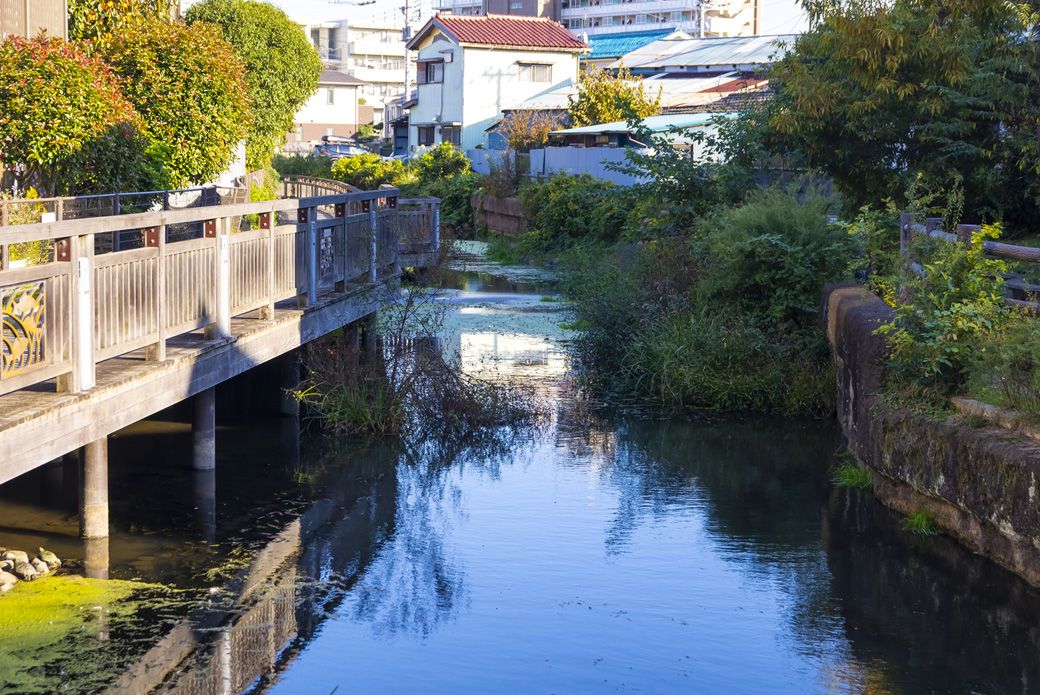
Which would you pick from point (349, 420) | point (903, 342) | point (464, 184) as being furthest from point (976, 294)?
point (464, 184)

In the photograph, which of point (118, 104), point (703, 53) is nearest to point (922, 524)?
point (118, 104)

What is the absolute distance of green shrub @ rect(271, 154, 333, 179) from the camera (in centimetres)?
5572

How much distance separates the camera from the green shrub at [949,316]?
36.6 ft

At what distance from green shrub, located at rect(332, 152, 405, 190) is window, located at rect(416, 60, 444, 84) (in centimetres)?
1088

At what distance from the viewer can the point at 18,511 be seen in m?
10.9

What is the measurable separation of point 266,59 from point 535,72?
28.2 metres

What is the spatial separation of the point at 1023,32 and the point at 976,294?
933 cm

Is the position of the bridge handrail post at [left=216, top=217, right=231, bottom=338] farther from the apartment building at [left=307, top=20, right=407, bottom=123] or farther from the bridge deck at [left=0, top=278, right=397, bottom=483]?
the apartment building at [left=307, top=20, right=407, bottom=123]

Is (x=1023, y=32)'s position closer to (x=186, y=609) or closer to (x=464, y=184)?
(x=186, y=609)

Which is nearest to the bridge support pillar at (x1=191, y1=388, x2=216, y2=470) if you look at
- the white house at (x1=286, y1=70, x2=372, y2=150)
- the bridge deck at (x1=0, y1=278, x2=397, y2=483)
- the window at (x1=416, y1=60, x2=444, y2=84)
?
the bridge deck at (x1=0, y1=278, x2=397, y2=483)

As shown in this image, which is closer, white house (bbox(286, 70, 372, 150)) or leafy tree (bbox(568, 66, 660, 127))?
leafy tree (bbox(568, 66, 660, 127))

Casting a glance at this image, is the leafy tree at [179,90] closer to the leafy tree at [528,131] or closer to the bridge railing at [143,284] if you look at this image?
the bridge railing at [143,284]

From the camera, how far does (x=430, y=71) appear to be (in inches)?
2667

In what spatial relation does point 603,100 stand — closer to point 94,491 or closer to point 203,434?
point 203,434
